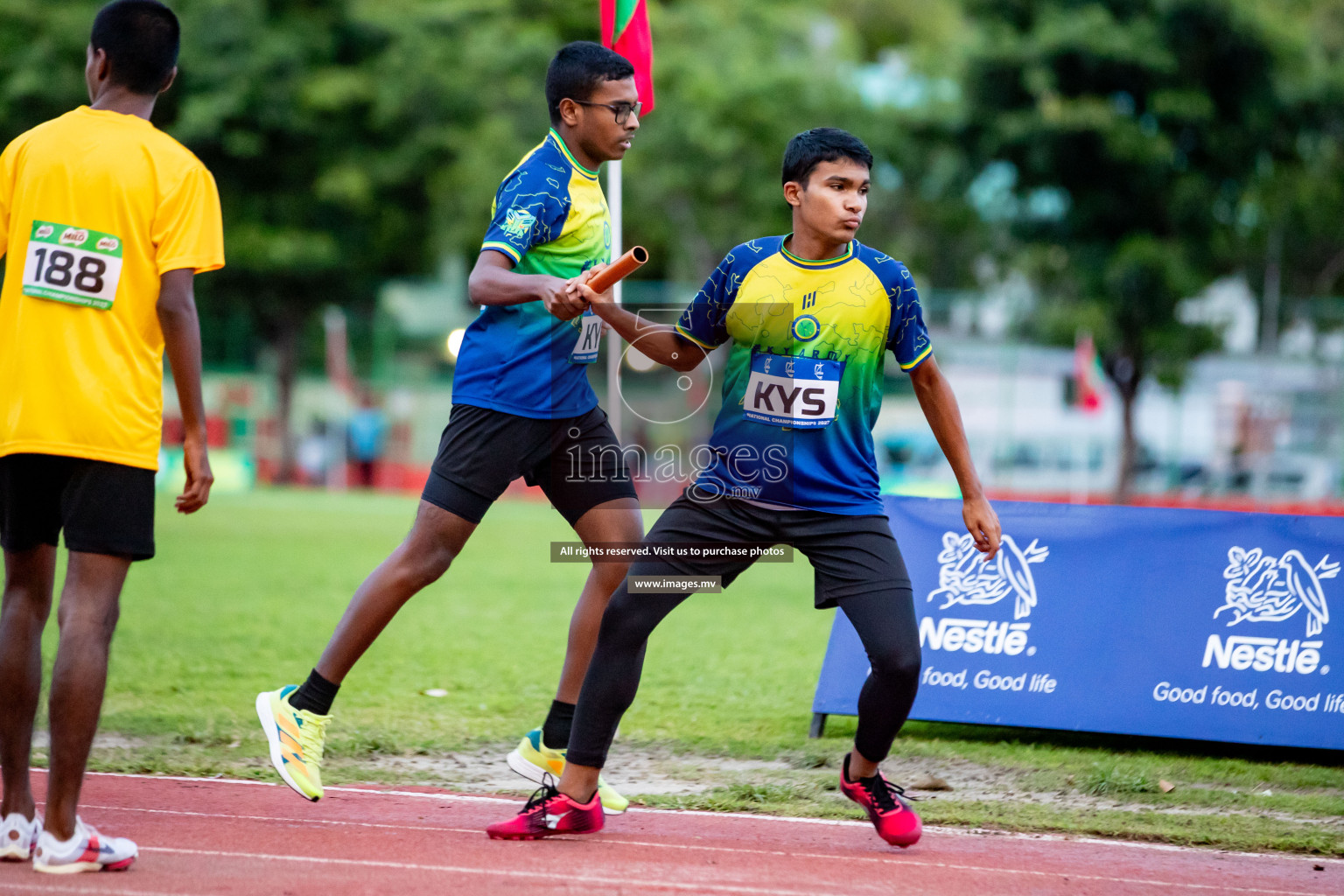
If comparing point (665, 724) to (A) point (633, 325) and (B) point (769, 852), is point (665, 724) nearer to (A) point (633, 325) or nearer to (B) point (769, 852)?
(B) point (769, 852)

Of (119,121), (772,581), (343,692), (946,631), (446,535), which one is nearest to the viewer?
(119,121)

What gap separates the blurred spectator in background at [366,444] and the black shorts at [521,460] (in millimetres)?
25998

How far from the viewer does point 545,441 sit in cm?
480

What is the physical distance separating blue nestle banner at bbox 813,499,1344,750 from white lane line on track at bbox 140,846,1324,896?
1.88 m

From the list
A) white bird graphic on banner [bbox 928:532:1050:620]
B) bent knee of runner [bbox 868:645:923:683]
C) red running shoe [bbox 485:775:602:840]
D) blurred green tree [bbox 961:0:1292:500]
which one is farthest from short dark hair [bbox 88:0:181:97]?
blurred green tree [bbox 961:0:1292:500]

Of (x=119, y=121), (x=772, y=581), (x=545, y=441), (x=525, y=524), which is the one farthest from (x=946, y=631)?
(x=525, y=524)

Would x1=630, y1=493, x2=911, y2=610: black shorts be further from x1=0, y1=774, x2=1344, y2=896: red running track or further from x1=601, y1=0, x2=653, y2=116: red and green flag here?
x1=601, y1=0, x2=653, y2=116: red and green flag

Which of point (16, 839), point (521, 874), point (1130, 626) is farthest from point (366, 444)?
point (521, 874)

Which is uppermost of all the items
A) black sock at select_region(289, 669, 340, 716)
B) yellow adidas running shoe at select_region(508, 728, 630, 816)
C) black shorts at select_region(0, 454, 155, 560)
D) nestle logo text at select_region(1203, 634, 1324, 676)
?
black shorts at select_region(0, 454, 155, 560)

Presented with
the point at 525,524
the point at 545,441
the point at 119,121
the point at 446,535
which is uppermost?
the point at 119,121

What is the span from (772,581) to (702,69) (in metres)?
21.2

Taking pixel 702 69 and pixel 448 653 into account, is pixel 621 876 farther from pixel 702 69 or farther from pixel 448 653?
pixel 702 69

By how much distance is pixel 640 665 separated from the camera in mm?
4551

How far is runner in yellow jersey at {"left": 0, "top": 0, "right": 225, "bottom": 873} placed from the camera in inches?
154
